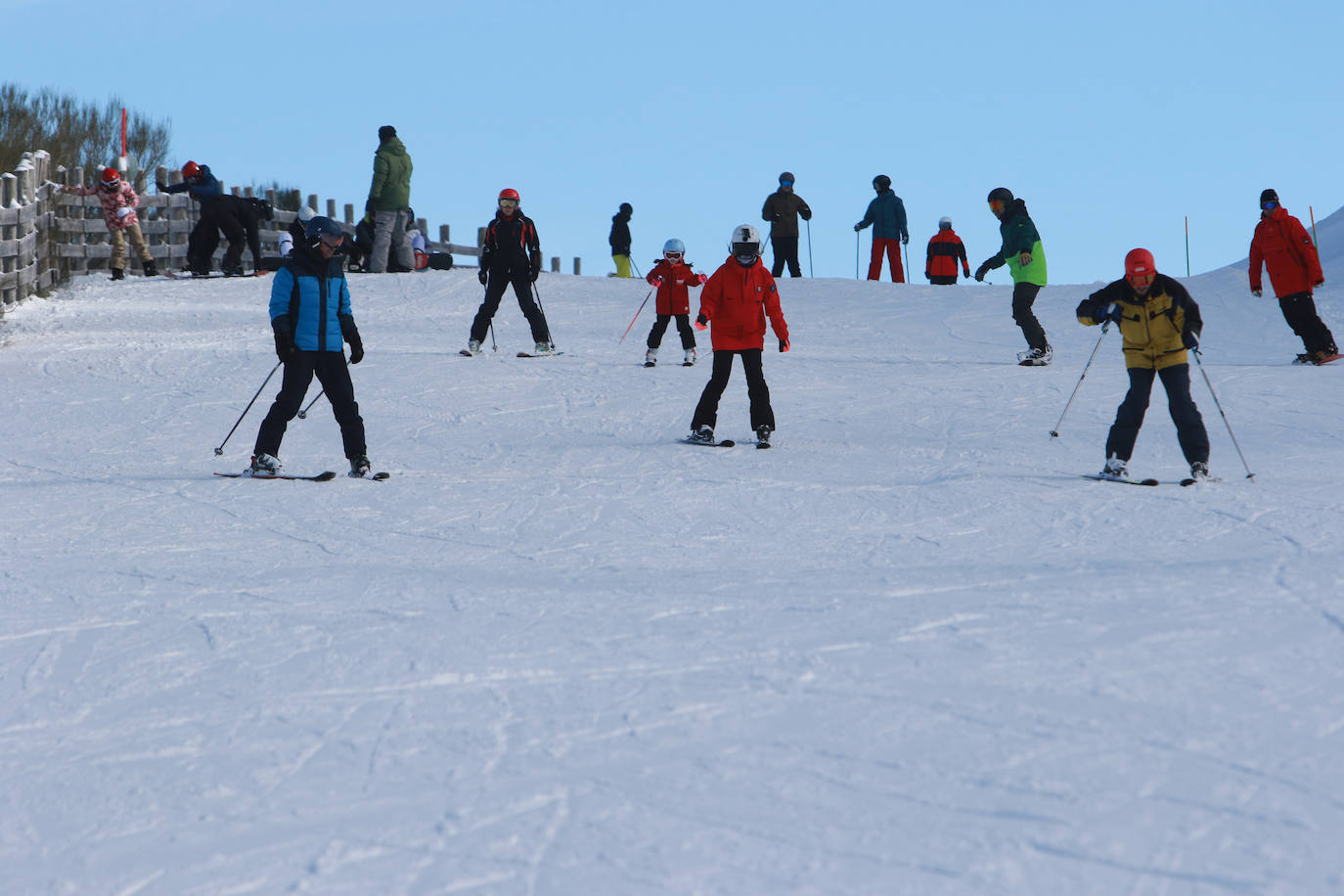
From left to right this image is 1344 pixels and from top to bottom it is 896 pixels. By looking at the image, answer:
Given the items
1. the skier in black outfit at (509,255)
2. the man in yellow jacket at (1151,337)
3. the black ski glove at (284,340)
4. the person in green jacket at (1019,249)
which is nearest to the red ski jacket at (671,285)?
the skier in black outfit at (509,255)

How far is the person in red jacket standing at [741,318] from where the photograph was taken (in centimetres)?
856

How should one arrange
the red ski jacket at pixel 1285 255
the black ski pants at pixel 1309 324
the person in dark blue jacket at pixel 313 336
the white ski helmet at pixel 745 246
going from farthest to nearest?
the black ski pants at pixel 1309 324, the red ski jacket at pixel 1285 255, the white ski helmet at pixel 745 246, the person in dark blue jacket at pixel 313 336

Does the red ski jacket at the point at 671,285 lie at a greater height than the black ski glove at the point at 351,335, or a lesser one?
greater

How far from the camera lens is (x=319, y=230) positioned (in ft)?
24.2

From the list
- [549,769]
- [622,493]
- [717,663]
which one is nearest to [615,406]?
[622,493]

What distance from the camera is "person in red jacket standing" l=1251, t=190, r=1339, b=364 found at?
11.6 meters

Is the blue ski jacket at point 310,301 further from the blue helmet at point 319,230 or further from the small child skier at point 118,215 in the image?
the small child skier at point 118,215

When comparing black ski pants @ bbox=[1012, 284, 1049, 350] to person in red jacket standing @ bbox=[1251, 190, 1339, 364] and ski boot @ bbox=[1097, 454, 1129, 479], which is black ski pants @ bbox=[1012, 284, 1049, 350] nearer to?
person in red jacket standing @ bbox=[1251, 190, 1339, 364]

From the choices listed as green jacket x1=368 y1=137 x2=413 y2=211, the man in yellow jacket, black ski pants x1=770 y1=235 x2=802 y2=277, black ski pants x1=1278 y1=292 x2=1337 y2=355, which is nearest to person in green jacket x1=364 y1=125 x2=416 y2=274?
green jacket x1=368 y1=137 x2=413 y2=211

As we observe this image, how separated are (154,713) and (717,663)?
1537 mm

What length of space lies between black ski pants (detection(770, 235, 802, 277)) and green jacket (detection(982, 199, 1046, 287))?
716 centimetres

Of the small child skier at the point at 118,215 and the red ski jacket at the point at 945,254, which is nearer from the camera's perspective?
the small child skier at the point at 118,215

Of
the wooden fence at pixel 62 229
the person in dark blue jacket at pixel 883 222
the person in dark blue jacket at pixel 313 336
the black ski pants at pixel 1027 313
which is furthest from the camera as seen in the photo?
the person in dark blue jacket at pixel 883 222

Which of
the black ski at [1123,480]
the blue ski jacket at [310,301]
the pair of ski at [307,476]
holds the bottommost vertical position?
the black ski at [1123,480]
